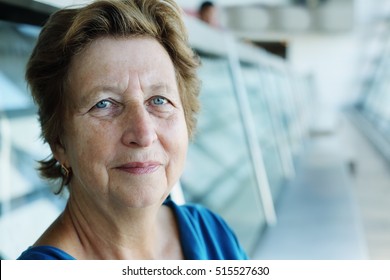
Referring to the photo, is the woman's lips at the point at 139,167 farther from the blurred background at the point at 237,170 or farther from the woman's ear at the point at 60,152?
the blurred background at the point at 237,170

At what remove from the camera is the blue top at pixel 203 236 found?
28.3 inches

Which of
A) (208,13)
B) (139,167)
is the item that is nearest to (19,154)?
(139,167)

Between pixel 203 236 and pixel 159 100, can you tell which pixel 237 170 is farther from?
pixel 159 100

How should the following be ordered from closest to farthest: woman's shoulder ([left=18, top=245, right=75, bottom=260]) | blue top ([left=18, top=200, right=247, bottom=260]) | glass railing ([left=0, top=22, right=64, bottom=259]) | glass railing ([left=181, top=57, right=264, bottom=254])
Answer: woman's shoulder ([left=18, top=245, right=75, bottom=260])
blue top ([left=18, top=200, right=247, bottom=260])
glass railing ([left=0, top=22, right=64, bottom=259])
glass railing ([left=181, top=57, right=264, bottom=254])

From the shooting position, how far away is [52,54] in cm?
59

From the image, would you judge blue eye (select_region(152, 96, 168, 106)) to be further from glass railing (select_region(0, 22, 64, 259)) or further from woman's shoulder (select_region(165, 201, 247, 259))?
glass railing (select_region(0, 22, 64, 259))

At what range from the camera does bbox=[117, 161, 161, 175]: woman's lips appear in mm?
594

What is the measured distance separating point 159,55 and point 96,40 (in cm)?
7

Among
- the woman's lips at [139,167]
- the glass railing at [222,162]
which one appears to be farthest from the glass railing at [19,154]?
the woman's lips at [139,167]

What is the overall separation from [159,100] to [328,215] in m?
1.32

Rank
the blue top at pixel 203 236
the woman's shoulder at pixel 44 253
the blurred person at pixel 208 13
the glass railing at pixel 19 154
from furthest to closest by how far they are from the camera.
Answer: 1. the blurred person at pixel 208 13
2. the glass railing at pixel 19 154
3. the blue top at pixel 203 236
4. the woman's shoulder at pixel 44 253

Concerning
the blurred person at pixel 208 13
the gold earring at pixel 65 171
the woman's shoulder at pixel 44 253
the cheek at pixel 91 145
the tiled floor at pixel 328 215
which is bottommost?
the tiled floor at pixel 328 215

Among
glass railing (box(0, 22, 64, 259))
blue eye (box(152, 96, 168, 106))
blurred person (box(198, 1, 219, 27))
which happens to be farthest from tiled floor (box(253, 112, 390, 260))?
blue eye (box(152, 96, 168, 106))
